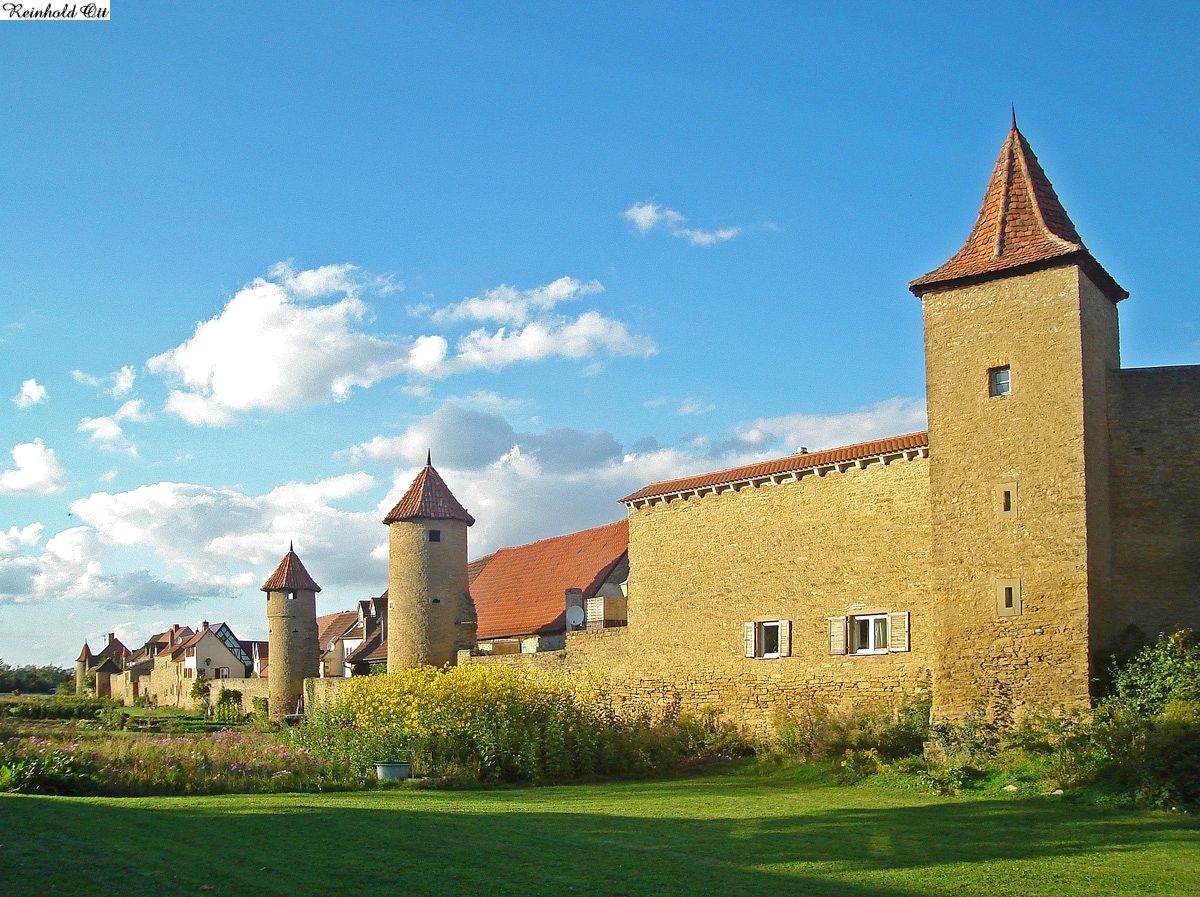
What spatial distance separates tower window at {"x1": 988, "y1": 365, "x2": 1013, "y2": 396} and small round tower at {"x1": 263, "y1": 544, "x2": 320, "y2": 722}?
36.7m

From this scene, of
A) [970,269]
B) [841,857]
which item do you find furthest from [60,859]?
[970,269]

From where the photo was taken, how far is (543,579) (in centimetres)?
3900

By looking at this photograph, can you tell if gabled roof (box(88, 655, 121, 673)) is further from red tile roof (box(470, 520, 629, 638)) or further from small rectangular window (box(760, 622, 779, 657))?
small rectangular window (box(760, 622, 779, 657))

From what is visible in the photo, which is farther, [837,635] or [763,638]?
[763,638]

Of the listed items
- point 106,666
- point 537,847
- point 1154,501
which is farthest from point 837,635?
point 106,666

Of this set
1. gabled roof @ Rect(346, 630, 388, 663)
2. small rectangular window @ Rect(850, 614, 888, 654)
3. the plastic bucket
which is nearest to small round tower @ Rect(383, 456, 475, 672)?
gabled roof @ Rect(346, 630, 388, 663)

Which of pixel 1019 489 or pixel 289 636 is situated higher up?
pixel 1019 489

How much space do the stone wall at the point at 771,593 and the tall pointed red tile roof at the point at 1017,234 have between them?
4116 millimetres

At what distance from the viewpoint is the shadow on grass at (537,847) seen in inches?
402

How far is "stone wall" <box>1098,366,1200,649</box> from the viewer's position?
20766 mm

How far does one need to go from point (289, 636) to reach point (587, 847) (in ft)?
134

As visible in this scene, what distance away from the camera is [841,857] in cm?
1267

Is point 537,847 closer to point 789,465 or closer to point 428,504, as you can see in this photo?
point 789,465

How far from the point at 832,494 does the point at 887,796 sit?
26.2ft
